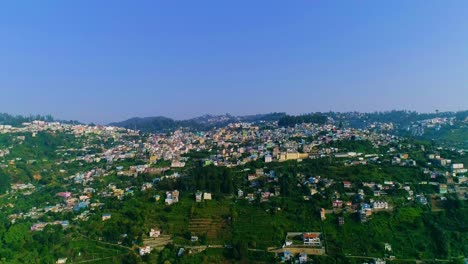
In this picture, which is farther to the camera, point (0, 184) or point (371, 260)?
point (0, 184)

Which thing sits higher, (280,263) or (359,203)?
(359,203)

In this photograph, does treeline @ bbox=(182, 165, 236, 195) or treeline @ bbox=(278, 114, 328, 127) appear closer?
treeline @ bbox=(182, 165, 236, 195)

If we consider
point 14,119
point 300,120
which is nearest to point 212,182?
point 300,120

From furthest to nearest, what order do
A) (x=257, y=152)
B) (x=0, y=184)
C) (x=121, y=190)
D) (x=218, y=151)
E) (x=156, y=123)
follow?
1. (x=156, y=123)
2. (x=218, y=151)
3. (x=257, y=152)
4. (x=0, y=184)
5. (x=121, y=190)

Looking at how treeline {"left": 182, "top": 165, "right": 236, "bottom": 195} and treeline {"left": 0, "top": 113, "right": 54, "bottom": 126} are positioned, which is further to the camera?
treeline {"left": 0, "top": 113, "right": 54, "bottom": 126}

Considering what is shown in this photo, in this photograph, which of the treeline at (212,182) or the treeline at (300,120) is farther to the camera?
the treeline at (300,120)

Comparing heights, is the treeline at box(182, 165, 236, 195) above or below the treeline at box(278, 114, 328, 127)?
below

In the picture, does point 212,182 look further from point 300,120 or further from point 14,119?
point 14,119

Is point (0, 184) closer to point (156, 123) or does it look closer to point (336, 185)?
point (336, 185)

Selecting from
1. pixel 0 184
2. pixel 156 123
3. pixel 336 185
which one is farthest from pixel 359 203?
pixel 156 123

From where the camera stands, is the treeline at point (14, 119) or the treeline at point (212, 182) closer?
the treeline at point (212, 182)

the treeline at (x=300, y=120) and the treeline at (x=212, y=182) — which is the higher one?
the treeline at (x=300, y=120)
